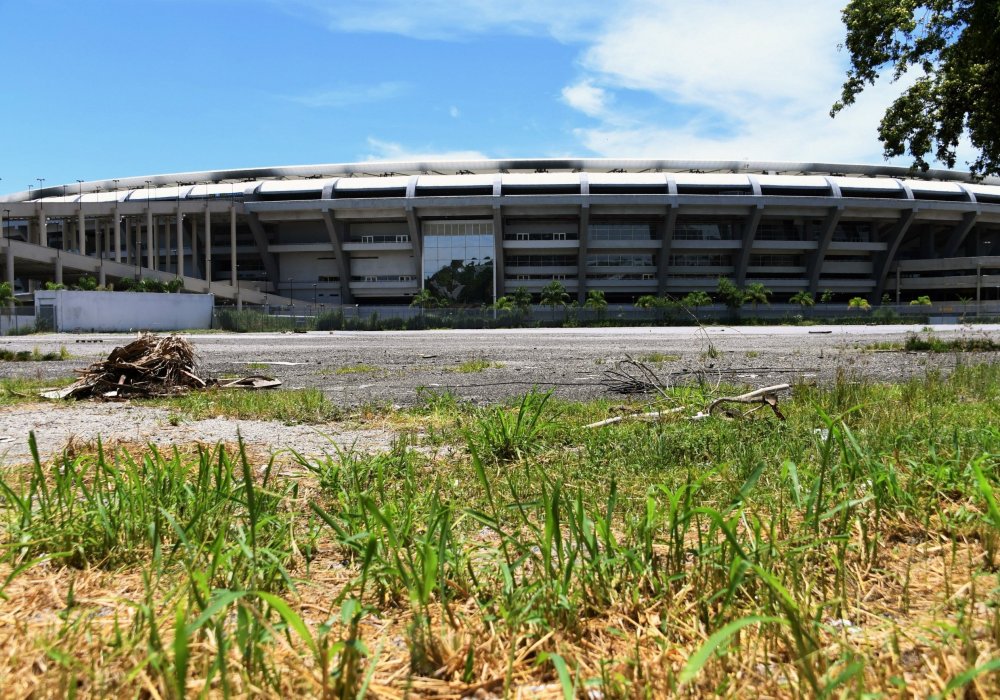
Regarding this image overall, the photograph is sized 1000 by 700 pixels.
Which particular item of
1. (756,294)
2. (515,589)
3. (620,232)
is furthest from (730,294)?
(515,589)

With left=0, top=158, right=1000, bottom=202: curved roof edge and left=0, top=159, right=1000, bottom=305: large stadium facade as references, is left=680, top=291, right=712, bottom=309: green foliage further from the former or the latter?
left=0, top=158, right=1000, bottom=202: curved roof edge

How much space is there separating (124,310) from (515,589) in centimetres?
4648

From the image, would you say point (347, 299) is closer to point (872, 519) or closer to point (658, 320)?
point (658, 320)

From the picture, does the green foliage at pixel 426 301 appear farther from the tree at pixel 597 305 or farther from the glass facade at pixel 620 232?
the glass facade at pixel 620 232

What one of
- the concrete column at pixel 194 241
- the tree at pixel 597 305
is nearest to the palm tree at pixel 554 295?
the tree at pixel 597 305

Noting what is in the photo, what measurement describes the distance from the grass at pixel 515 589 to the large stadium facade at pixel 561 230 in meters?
59.6

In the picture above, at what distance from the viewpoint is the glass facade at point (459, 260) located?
6359 centimetres

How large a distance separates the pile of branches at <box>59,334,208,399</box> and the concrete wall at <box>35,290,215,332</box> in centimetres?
3678

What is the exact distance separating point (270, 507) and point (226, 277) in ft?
246

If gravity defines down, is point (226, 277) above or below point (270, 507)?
above

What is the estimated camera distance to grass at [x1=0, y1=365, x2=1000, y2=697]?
1.21 m

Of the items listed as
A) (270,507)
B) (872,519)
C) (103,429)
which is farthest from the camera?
(103,429)

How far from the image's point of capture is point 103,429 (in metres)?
4.64

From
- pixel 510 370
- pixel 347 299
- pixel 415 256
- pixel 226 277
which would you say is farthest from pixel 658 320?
pixel 226 277
